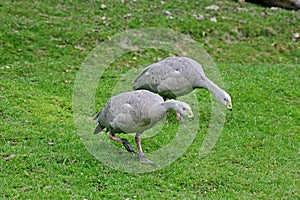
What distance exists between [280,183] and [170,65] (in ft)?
10.1

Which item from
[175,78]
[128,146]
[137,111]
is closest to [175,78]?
[175,78]

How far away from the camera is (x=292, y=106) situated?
36.8 feet

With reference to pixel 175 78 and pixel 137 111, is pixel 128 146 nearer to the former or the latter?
pixel 137 111

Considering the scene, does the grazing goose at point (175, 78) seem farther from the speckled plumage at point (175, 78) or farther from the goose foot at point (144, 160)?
the goose foot at point (144, 160)

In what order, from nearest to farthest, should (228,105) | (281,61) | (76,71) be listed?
1. (228,105)
2. (76,71)
3. (281,61)

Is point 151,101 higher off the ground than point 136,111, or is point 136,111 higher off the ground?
point 151,101

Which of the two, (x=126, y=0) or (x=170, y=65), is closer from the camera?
(x=170, y=65)

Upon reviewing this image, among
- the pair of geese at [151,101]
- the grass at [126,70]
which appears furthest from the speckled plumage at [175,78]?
the grass at [126,70]

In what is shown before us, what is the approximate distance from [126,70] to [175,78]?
4546 mm

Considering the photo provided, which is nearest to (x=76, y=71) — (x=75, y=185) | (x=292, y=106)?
(x=292, y=106)

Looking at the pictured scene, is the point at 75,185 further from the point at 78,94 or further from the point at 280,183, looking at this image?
the point at 78,94

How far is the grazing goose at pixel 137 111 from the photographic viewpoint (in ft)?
22.9

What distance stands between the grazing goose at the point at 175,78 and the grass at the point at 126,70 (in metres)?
0.97

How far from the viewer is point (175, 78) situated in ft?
30.6
